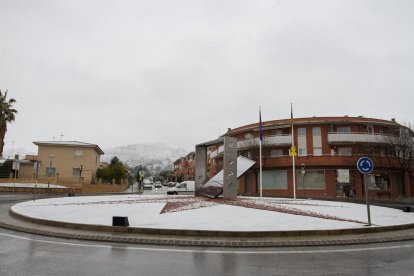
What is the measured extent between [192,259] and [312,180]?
40805mm

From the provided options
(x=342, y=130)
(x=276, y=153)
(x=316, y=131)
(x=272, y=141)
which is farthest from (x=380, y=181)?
(x=272, y=141)

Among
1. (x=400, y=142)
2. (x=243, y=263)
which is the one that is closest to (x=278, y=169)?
(x=400, y=142)

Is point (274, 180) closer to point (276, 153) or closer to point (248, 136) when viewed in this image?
point (276, 153)

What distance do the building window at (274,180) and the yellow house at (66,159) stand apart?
26331mm

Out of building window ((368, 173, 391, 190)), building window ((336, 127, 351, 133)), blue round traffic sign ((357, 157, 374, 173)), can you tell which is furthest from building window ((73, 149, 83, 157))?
blue round traffic sign ((357, 157, 374, 173))

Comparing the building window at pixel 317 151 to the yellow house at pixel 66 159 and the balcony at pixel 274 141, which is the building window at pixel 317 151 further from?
the yellow house at pixel 66 159

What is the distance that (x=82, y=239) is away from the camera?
940cm

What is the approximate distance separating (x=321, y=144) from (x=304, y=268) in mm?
41567

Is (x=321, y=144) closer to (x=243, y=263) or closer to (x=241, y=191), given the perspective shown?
(x=241, y=191)

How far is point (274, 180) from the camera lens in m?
48.0

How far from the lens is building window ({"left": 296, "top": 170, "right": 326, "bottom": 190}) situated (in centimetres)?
4484

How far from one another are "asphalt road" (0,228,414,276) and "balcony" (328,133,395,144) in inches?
1486

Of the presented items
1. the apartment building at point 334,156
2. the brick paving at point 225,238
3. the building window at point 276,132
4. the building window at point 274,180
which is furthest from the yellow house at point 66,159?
the brick paving at point 225,238

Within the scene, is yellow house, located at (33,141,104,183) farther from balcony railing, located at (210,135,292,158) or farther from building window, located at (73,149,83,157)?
balcony railing, located at (210,135,292,158)
